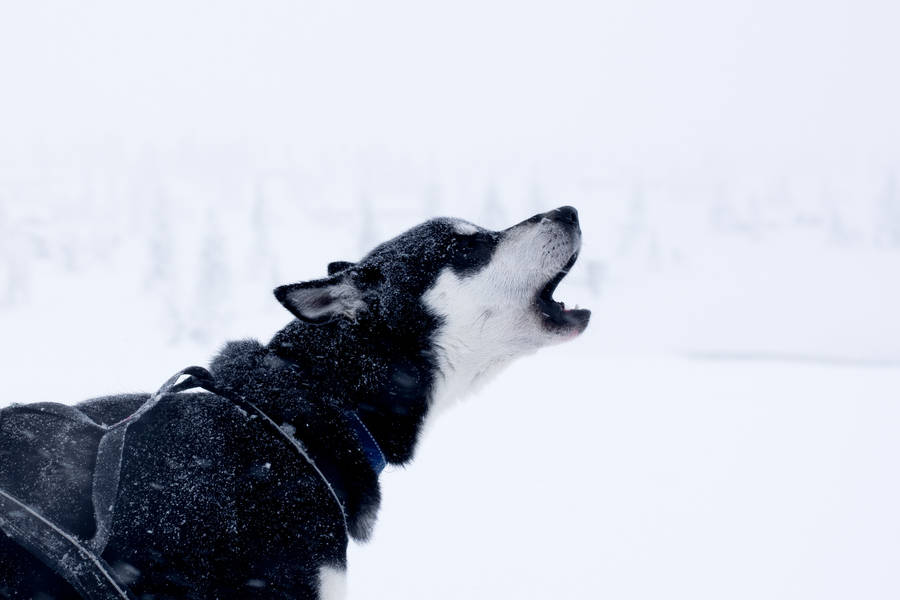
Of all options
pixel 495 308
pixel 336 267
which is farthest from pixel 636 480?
pixel 336 267

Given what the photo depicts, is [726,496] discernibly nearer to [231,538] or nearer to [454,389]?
[454,389]

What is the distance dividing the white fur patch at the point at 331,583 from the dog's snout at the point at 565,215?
57.7 inches

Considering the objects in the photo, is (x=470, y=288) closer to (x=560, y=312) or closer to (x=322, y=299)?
(x=560, y=312)

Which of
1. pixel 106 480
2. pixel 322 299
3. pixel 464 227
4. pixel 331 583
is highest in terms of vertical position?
pixel 464 227

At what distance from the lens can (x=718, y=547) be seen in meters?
3.93

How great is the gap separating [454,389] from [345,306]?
1.67 feet

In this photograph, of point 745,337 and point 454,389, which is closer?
point 454,389

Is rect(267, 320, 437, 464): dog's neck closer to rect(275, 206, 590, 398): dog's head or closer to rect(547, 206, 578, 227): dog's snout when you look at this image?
rect(275, 206, 590, 398): dog's head

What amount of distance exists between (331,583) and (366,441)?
392 mm

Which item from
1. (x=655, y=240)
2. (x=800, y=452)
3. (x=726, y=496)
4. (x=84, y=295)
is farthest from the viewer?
(x=655, y=240)

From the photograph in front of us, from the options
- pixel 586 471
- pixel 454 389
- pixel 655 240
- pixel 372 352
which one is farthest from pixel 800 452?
pixel 655 240

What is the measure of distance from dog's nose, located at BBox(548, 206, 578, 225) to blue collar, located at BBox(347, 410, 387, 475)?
43.6 inches

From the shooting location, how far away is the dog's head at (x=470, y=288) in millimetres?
2148

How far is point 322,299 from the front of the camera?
1.99 m
